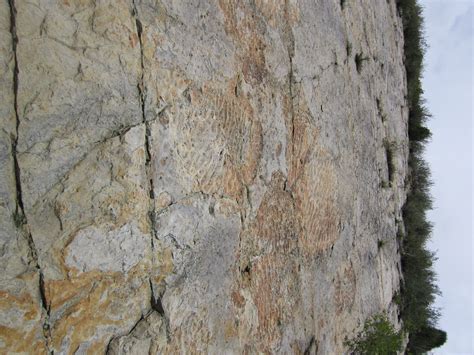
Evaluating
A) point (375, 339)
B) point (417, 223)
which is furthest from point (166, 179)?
point (417, 223)

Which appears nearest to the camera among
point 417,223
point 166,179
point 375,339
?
point 166,179

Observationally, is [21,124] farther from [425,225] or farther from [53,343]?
[425,225]

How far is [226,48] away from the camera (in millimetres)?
2588

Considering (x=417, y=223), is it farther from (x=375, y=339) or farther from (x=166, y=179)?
(x=166, y=179)

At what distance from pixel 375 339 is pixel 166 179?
122 inches

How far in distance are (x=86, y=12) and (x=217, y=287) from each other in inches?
57.8

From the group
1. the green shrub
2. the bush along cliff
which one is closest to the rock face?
the green shrub

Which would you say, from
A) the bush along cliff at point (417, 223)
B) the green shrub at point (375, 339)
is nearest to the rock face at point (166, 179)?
the green shrub at point (375, 339)

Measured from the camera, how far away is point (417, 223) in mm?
6691

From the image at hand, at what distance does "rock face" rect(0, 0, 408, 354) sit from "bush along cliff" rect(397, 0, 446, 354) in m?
2.94

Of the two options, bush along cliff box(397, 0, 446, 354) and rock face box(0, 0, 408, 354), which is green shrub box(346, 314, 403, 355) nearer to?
rock face box(0, 0, 408, 354)

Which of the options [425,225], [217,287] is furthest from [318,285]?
[425,225]

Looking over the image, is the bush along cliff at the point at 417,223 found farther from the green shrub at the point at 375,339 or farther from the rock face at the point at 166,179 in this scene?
the rock face at the point at 166,179

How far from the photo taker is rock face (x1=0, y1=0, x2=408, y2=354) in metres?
1.73
